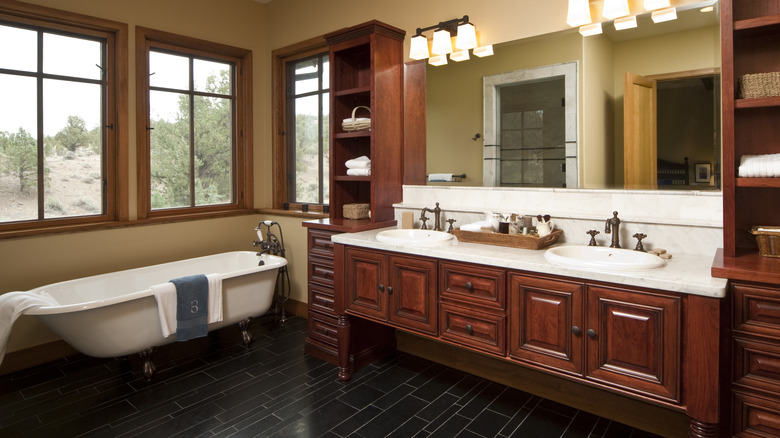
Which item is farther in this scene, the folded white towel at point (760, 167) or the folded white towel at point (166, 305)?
the folded white towel at point (166, 305)

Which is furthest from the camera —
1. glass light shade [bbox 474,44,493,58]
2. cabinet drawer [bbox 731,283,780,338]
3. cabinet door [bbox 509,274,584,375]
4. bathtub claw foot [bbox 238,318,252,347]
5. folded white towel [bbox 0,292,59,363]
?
bathtub claw foot [bbox 238,318,252,347]

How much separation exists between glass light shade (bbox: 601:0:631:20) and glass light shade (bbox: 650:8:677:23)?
0.13 meters

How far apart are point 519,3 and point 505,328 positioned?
197cm

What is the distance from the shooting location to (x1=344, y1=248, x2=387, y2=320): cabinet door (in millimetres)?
2785

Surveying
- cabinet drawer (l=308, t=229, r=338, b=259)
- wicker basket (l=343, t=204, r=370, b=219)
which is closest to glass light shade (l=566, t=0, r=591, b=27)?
wicker basket (l=343, t=204, r=370, b=219)

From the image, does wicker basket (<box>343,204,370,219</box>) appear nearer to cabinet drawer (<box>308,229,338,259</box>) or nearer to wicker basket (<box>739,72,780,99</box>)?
cabinet drawer (<box>308,229,338,259</box>)

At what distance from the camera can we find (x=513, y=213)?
2.85 metres

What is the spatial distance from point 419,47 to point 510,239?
5.18 ft

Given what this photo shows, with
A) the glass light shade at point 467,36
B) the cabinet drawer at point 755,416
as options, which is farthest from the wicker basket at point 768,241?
the glass light shade at point 467,36

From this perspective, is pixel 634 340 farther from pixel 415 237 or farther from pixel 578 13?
pixel 578 13

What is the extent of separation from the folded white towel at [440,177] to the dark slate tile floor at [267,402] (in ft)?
4.24

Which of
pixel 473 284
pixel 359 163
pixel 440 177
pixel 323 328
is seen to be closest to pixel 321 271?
pixel 323 328

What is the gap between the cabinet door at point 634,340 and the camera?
1.82 m

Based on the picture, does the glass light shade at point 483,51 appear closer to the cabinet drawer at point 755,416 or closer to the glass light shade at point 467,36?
the glass light shade at point 467,36
